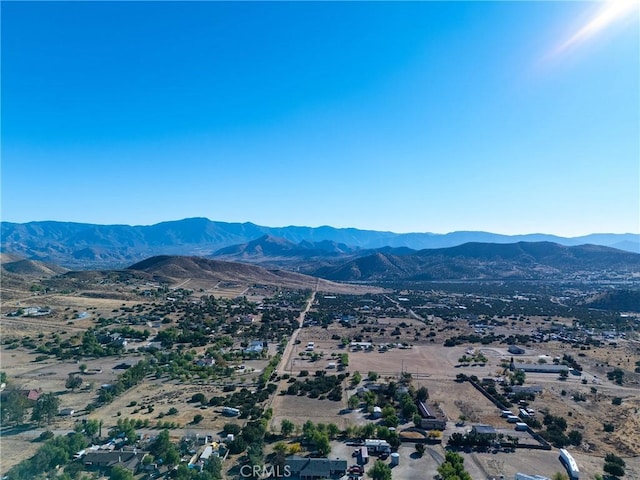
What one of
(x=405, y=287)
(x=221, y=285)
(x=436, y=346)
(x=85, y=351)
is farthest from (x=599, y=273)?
(x=85, y=351)

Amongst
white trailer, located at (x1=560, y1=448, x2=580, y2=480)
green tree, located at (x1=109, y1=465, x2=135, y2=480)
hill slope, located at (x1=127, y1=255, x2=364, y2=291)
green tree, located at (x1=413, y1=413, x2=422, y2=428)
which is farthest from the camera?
hill slope, located at (x1=127, y1=255, x2=364, y2=291)

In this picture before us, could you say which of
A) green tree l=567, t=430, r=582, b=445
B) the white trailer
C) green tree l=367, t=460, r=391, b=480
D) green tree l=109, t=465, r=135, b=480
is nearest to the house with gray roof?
green tree l=367, t=460, r=391, b=480

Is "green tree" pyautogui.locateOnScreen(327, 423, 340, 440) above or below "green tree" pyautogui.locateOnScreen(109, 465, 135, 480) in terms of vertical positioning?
below

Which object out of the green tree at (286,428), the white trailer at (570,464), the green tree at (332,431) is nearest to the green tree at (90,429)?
the green tree at (286,428)

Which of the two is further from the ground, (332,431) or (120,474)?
(120,474)

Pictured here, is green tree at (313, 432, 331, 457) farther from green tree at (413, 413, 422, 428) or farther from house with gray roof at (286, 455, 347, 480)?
green tree at (413, 413, 422, 428)

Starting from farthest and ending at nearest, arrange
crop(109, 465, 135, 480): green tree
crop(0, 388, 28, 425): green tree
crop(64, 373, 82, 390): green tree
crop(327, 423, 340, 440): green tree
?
crop(64, 373, 82, 390): green tree
crop(0, 388, 28, 425): green tree
crop(327, 423, 340, 440): green tree
crop(109, 465, 135, 480): green tree

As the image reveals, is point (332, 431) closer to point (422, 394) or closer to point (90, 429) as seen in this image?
point (422, 394)

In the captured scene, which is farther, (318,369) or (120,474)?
(318,369)

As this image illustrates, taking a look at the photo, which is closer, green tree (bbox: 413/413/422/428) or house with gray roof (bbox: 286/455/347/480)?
house with gray roof (bbox: 286/455/347/480)

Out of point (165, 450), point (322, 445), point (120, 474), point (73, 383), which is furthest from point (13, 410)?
point (322, 445)

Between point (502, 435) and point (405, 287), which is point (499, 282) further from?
point (502, 435)

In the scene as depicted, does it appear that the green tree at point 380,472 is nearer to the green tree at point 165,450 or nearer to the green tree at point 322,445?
the green tree at point 322,445
